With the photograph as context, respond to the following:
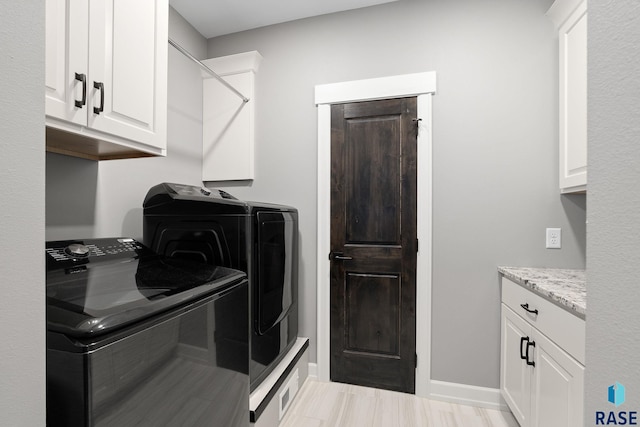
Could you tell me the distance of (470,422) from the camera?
5.74ft

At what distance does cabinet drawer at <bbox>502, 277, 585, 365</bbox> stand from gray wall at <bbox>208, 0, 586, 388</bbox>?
1.08 feet

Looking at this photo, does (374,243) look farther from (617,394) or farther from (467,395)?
(617,394)

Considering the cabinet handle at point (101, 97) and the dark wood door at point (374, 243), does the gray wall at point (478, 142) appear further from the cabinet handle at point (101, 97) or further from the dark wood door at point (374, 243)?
the cabinet handle at point (101, 97)

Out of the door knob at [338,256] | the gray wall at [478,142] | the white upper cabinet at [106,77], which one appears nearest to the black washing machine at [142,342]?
the white upper cabinet at [106,77]

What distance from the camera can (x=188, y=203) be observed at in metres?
1.54

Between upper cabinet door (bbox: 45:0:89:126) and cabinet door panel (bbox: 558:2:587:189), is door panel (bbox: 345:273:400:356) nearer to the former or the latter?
cabinet door panel (bbox: 558:2:587:189)

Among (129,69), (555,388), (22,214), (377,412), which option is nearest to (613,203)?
(22,214)

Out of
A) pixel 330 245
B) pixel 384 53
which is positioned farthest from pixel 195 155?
pixel 384 53

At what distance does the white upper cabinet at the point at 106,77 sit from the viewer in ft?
3.18

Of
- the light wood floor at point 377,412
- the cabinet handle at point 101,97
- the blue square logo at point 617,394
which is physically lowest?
the light wood floor at point 377,412

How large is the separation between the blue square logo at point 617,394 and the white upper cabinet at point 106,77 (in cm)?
157

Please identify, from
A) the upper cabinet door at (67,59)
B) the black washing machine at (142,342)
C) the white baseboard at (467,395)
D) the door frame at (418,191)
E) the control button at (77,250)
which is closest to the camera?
the black washing machine at (142,342)

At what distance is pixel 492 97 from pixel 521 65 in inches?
10.0

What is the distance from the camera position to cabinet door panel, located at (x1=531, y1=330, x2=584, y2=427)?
3.41 feet
